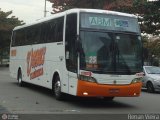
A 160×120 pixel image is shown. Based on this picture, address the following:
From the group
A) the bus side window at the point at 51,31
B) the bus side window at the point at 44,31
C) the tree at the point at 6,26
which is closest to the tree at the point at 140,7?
the bus side window at the point at 44,31

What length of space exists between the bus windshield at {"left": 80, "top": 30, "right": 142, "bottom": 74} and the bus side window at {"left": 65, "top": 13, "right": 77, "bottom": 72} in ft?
1.62

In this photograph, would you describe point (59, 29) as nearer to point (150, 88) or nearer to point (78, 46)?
point (78, 46)

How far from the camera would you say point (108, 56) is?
15133mm

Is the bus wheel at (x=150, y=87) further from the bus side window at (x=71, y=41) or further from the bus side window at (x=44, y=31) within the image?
the bus side window at (x=71, y=41)

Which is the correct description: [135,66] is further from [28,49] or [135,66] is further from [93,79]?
[28,49]

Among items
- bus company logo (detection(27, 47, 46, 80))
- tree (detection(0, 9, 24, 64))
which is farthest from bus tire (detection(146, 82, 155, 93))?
tree (detection(0, 9, 24, 64))

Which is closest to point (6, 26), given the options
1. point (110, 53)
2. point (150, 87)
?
point (150, 87)

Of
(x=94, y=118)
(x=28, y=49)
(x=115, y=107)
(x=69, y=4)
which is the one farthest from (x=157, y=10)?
(x=94, y=118)

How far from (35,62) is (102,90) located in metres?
6.98

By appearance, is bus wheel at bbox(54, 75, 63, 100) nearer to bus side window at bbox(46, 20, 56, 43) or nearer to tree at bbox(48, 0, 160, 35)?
bus side window at bbox(46, 20, 56, 43)

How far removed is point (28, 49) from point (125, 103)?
7510mm

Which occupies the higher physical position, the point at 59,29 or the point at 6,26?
the point at 6,26

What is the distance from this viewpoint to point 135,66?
1552 centimetres

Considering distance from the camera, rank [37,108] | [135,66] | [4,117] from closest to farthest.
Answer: [4,117] < [37,108] < [135,66]
